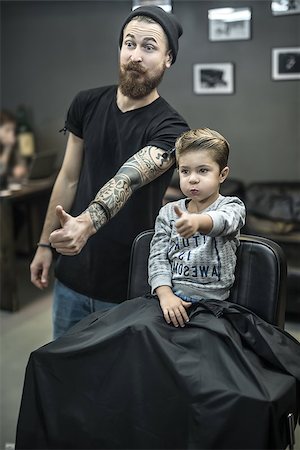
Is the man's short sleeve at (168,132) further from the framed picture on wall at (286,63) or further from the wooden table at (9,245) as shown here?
the framed picture on wall at (286,63)

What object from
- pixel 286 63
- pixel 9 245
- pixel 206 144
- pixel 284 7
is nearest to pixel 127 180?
pixel 206 144

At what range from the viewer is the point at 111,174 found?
187cm

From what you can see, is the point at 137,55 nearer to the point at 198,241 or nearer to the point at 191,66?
the point at 198,241

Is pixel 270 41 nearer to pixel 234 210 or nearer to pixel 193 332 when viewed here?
pixel 234 210

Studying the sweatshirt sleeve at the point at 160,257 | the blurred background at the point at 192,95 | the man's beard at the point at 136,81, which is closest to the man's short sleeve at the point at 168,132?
the man's beard at the point at 136,81

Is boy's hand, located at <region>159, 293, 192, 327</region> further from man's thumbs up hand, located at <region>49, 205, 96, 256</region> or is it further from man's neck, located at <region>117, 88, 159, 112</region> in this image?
man's neck, located at <region>117, 88, 159, 112</region>

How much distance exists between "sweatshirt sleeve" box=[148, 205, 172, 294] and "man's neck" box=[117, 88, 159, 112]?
390mm

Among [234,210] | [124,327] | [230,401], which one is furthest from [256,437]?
[234,210]

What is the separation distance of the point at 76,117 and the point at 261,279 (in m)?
0.84

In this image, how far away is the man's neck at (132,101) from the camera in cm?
183

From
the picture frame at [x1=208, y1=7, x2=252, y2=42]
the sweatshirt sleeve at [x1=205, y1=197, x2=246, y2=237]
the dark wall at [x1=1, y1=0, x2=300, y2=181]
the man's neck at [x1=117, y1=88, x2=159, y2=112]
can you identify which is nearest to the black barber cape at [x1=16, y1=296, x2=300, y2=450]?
the sweatshirt sleeve at [x1=205, y1=197, x2=246, y2=237]

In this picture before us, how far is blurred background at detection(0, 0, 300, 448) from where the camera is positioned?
12.2 ft

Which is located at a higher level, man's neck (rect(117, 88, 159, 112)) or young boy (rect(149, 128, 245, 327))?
man's neck (rect(117, 88, 159, 112))

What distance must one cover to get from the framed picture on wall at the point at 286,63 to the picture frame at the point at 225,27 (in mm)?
239
